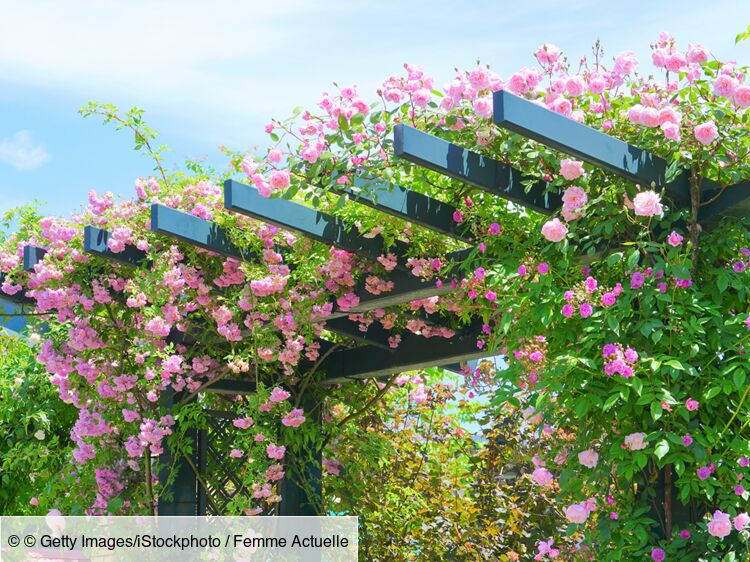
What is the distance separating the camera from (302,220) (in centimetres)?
468

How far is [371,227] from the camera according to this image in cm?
469

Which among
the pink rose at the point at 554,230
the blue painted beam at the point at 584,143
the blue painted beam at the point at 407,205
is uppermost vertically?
the blue painted beam at the point at 407,205

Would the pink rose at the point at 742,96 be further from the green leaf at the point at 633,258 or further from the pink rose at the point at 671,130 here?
the green leaf at the point at 633,258

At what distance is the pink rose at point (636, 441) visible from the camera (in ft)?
11.5

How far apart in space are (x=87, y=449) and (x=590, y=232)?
390 centimetres

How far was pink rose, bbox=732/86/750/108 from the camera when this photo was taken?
3.59 m

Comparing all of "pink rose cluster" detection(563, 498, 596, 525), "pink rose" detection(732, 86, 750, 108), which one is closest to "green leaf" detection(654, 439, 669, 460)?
"pink rose cluster" detection(563, 498, 596, 525)

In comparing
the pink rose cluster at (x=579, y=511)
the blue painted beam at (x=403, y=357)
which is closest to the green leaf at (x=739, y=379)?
the pink rose cluster at (x=579, y=511)

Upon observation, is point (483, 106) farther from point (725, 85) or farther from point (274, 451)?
point (274, 451)

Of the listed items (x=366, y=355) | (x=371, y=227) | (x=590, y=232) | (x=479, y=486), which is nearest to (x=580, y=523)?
(x=590, y=232)

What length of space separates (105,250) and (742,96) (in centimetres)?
363

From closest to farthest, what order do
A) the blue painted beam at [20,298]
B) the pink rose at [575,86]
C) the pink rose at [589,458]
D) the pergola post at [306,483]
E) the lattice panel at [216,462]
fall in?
the pink rose at [589,458] → the pink rose at [575,86] → the pergola post at [306,483] → the lattice panel at [216,462] → the blue painted beam at [20,298]

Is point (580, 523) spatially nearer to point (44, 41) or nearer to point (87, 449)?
point (44, 41)

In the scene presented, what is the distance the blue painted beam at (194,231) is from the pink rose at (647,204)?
7.89ft
